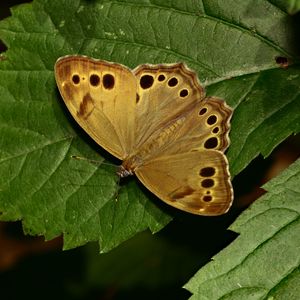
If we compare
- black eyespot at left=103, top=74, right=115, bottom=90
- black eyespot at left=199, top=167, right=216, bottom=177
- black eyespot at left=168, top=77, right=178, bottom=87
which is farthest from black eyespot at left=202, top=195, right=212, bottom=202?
black eyespot at left=103, top=74, right=115, bottom=90

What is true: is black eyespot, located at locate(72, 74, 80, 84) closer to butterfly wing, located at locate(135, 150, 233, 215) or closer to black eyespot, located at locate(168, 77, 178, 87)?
black eyespot, located at locate(168, 77, 178, 87)

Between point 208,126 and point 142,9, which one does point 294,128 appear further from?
point 142,9

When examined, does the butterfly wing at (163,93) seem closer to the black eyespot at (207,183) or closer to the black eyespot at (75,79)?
the black eyespot at (75,79)

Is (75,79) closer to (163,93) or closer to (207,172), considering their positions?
(163,93)

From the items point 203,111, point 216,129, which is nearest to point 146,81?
point 203,111

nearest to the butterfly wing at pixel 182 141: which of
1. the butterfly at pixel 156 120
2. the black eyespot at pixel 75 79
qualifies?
the butterfly at pixel 156 120

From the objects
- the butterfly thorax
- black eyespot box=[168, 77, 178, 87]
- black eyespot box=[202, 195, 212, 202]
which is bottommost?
the butterfly thorax
